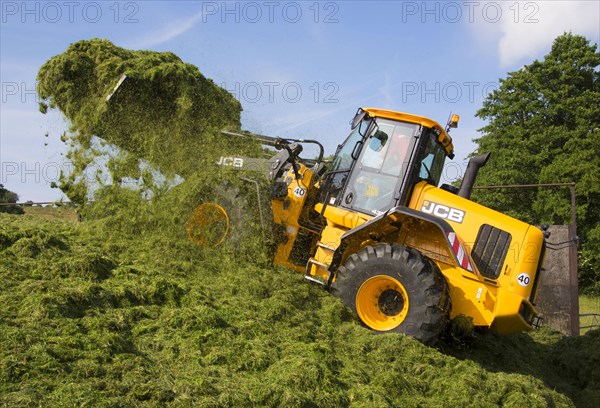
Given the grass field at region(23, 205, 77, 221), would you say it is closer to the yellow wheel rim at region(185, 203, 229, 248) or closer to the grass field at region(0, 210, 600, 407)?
the grass field at region(0, 210, 600, 407)

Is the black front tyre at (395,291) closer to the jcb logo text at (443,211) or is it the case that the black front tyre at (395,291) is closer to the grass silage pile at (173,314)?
the grass silage pile at (173,314)

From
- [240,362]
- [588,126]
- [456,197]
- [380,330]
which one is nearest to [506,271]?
[456,197]

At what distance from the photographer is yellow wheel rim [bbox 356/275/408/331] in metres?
6.33

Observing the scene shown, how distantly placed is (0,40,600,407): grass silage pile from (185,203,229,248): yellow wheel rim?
0.45 ft

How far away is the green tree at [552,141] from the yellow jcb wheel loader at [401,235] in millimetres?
18836

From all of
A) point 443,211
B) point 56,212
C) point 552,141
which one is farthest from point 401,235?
point 552,141

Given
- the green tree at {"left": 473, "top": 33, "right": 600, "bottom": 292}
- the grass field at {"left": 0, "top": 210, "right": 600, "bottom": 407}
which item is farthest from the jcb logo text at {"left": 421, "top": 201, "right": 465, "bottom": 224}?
the green tree at {"left": 473, "top": 33, "right": 600, "bottom": 292}

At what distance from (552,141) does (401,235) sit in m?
22.5

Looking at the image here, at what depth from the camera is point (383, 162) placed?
7.12 meters

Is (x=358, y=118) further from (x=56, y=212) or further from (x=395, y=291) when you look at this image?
(x=56, y=212)

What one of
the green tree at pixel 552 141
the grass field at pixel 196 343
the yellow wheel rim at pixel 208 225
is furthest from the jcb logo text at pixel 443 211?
the green tree at pixel 552 141

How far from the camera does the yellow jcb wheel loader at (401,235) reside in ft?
20.4

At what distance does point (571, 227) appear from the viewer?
10.6m

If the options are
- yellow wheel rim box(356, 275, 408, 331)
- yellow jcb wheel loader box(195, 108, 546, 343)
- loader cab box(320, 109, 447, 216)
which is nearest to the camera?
yellow jcb wheel loader box(195, 108, 546, 343)
